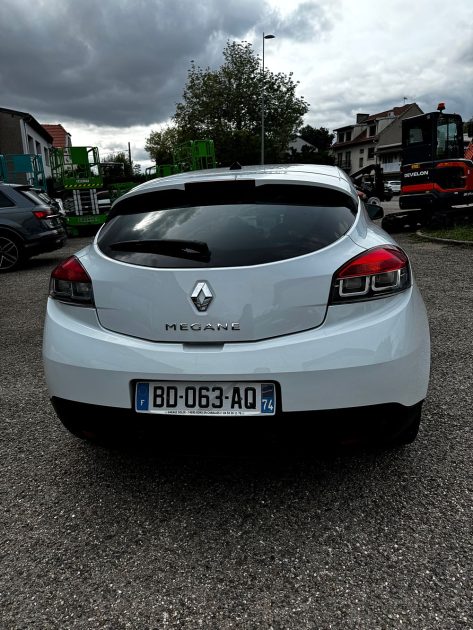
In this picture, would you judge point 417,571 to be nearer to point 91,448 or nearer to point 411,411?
point 411,411

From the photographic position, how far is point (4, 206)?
9.88 m

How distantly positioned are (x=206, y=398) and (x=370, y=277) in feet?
2.75

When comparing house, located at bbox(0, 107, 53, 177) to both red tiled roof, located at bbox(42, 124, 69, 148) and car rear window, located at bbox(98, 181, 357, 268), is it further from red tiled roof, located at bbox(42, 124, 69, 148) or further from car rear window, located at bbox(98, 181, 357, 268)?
car rear window, located at bbox(98, 181, 357, 268)

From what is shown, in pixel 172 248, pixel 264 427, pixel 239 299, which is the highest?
pixel 172 248

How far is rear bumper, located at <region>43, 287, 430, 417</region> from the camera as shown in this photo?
2021mm

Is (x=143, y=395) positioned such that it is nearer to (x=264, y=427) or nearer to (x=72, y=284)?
(x=264, y=427)

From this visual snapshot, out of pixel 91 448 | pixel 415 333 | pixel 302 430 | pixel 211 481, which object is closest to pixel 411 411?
pixel 415 333

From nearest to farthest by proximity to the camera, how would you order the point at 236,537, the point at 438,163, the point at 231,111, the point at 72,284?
the point at 236,537, the point at 72,284, the point at 438,163, the point at 231,111

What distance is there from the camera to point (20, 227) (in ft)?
32.3

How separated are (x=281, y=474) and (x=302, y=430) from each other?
0.58 meters

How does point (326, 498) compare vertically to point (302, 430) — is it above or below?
below

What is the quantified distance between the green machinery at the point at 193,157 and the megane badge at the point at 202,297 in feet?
65.7

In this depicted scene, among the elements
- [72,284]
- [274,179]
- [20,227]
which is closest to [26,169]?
[20,227]

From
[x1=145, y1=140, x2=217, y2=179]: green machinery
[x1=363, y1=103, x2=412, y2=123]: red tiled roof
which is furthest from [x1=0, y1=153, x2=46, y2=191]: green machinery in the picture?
[x1=363, y1=103, x2=412, y2=123]: red tiled roof
